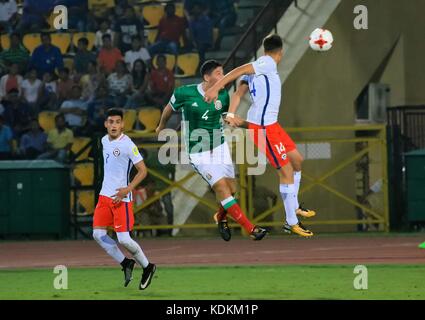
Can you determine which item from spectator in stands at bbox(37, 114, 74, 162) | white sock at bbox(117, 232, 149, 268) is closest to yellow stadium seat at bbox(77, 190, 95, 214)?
spectator in stands at bbox(37, 114, 74, 162)

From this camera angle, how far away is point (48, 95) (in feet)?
94.3

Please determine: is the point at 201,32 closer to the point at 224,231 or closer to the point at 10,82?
the point at 10,82

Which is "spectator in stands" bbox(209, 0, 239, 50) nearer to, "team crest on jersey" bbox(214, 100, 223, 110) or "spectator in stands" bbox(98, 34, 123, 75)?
"spectator in stands" bbox(98, 34, 123, 75)

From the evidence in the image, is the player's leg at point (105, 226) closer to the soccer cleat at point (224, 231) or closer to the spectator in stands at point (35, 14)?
the soccer cleat at point (224, 231)

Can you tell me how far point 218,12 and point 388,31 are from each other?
152 inches

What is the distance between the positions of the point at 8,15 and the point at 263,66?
16.3 metres

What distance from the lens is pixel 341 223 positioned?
2630cm

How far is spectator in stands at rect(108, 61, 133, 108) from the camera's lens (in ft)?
92.2

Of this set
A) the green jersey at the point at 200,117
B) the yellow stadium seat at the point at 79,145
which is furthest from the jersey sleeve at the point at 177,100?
the yellow stadium seat at the point at 79,145

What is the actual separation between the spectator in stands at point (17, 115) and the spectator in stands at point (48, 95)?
0.39 metres

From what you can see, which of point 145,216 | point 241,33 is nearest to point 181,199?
point 145,216

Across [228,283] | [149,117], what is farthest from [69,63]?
[228,283]

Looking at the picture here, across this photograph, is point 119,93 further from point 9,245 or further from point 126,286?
point 126,286

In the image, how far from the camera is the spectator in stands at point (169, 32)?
29.1 metres
